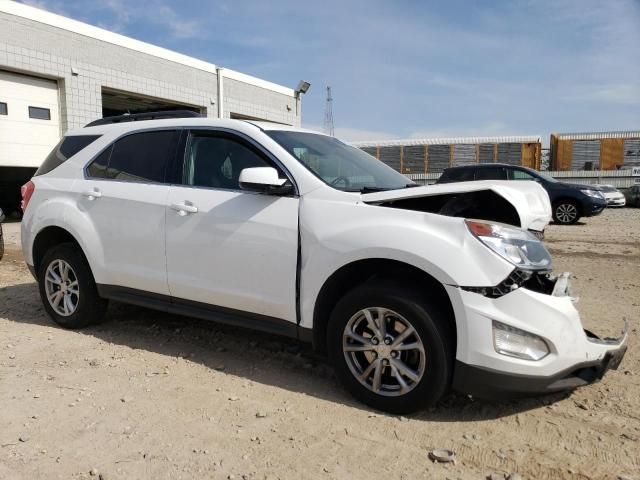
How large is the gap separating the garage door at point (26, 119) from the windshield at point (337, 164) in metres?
14.2

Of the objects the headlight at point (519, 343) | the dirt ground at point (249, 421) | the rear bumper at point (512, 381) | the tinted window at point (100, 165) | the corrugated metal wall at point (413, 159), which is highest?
the corrugated metal wall at point (413, 159)

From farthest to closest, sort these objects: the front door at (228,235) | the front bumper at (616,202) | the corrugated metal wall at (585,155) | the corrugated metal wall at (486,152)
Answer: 1. the corrugated metal wall at (486,152)
2. the corrugated metal wall at (585,155)
3. the front bumper at (616,202)
4. the front door at (228,235)

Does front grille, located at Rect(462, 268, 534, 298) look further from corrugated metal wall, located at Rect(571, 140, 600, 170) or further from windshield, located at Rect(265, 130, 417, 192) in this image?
corrugated metal wall, located at Rect(571, 140, 600, 170)

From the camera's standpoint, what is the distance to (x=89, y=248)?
458 centimetres

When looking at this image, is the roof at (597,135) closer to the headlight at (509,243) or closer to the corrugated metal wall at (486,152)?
the corrugated metal wall at (486,152)

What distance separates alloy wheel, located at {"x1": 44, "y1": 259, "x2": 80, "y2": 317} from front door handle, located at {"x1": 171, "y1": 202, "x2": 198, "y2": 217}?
4.49ft

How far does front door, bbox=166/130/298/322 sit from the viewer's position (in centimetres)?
358

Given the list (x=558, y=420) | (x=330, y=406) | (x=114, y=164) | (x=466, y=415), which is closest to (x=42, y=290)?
(x=114, y=164)

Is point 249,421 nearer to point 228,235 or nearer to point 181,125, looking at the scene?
point 228,235

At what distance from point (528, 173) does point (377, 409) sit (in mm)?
13061

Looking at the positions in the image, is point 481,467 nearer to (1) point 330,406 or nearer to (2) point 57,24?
(1) point 330,406

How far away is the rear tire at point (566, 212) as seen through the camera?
14.6 meters

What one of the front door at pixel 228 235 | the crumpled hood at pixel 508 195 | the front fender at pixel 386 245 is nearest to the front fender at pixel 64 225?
the front door at pixel 228 235

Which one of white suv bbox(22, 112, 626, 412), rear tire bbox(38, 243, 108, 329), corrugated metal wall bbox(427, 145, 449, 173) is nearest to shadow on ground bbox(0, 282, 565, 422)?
rear tire bbox(38, 243, 108, 329)
